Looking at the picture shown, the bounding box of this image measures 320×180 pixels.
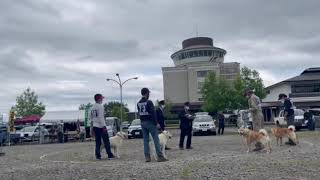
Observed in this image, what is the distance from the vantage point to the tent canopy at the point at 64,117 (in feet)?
115

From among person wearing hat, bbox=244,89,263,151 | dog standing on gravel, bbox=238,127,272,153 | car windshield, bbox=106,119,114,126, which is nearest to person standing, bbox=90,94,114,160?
dog standing on gravel, bbox=238,127,272,153

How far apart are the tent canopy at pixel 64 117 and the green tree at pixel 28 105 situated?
4089cm

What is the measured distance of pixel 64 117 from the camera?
117 feet

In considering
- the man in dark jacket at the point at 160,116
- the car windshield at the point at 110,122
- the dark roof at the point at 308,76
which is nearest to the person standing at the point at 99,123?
the man in dark jacket at the point at 160,116

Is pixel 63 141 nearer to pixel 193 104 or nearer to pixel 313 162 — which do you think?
pixel 313 162

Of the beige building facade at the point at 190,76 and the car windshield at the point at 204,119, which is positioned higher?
the beige building facade at the point at 190,76

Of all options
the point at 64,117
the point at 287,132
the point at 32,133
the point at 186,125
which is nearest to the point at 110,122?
the point at 64,117

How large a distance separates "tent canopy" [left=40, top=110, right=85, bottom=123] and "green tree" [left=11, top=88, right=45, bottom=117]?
40894 millimetres

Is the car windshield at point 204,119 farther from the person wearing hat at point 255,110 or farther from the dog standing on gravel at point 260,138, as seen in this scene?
the dog standing on gravel at point 260,138

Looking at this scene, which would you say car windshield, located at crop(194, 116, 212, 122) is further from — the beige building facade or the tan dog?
the beige building facade

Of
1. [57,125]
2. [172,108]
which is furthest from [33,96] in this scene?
[57,125]

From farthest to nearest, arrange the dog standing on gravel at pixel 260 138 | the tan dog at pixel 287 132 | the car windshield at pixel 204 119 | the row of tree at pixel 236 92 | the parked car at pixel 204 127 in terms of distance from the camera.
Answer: the row of tree at pixel 236 92 < the car windshield at pixel 204 119 < the parked car at pixel 204 127 < the tan dog at pixel 287 132 < the dog standing on gravel at pixel 260 138

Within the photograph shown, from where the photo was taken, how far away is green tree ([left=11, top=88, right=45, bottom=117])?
76.2 m

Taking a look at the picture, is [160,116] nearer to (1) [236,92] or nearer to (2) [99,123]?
(2) [99,123]
